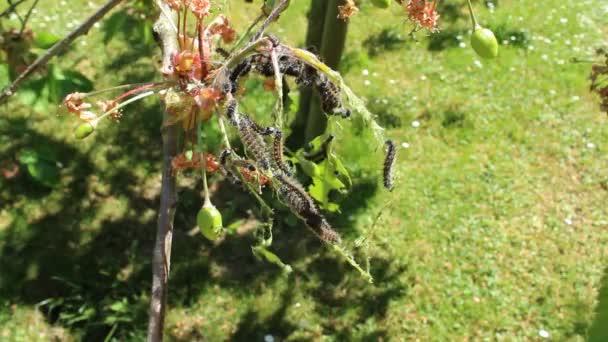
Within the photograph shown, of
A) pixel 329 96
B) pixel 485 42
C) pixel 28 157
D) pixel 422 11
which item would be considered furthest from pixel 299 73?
pixel 28 157

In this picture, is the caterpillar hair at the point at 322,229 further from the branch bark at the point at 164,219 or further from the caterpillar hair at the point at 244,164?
the branch bark at the point at 164,219

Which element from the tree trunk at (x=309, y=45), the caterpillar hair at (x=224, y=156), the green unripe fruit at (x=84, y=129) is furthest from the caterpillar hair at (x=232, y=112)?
the tree trunk at (x=309, y=45)

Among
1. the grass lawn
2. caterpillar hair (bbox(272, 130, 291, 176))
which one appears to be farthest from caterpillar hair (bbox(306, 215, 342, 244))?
the grass lawn

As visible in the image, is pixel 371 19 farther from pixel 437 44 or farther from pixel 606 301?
pixel 606 301

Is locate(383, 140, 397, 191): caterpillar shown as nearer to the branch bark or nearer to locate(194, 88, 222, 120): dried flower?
locate(194, 88, 222, 120): dried flower

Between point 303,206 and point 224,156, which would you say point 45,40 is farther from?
point 303,206
